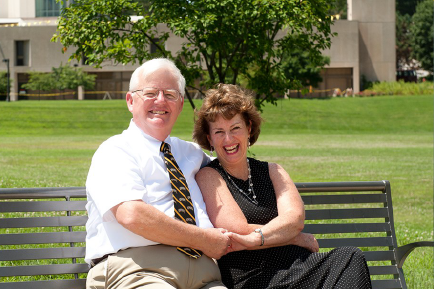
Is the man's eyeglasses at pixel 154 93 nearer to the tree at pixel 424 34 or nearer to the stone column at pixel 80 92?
the stone column at pixel 80 92

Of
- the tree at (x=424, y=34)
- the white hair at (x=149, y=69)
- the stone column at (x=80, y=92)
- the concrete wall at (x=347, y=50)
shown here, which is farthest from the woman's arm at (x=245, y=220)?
the tree at (x=424, y=34)

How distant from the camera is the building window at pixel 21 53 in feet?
195

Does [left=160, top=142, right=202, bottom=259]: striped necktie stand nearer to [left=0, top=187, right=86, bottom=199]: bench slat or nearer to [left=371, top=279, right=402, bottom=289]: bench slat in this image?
[left=0, top=187, right=86, bottom=199]: bench slat

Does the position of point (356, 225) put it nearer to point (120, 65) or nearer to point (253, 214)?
point (253, 214)

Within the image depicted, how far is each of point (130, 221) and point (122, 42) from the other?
5.19 metres

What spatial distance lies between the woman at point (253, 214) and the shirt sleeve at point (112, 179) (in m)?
0.49

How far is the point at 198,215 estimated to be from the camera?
3.65m

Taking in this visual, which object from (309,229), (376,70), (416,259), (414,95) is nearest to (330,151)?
(416,259)

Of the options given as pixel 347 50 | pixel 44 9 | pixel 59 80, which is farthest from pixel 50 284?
pixel 347 50

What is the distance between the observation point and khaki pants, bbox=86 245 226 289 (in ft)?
10.9

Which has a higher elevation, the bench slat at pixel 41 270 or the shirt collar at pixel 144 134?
the shirt collar at pixel 144 134

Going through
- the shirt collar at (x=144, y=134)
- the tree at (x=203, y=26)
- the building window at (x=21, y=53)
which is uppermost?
the building window at (x=21, y=53)

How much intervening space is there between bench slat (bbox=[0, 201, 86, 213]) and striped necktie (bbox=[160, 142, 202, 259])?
0.75 meters

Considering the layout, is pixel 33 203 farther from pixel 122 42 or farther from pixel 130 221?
pixel 122 42
